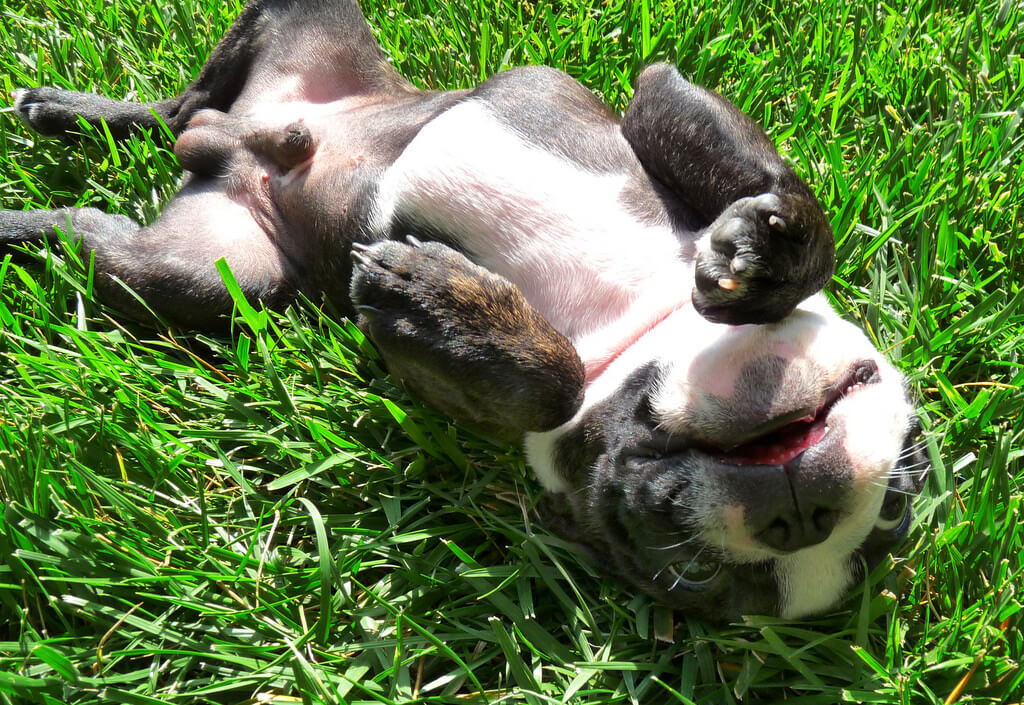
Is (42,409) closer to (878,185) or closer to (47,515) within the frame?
(47,515)

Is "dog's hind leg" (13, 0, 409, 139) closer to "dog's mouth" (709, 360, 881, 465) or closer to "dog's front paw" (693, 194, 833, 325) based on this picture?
"dog's front paw" (693, 194, 833, 325)

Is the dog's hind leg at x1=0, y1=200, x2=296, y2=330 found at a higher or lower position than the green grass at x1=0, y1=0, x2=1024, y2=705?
higher

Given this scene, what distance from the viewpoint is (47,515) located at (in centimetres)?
275

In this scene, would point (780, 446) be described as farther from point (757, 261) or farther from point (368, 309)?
point (368, 309)

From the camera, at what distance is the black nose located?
2293 mm

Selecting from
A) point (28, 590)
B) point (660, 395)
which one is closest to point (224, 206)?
point (28, 590)

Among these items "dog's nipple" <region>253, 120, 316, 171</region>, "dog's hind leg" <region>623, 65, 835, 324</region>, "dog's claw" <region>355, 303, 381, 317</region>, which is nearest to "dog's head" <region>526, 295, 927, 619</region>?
"dog's hind leg" <region>623, 65, 835, 324</region>

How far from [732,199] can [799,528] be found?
114 centimetres

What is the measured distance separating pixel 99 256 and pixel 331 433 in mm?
1264

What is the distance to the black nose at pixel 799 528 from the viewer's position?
229 cm

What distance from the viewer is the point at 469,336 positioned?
8.82 feet

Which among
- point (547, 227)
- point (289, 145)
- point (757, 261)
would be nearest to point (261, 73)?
point (289, 145)

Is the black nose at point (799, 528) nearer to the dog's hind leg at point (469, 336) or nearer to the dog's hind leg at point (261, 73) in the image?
the dog's hind leg at point (469, 336)

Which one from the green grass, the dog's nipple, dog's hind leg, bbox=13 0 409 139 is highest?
dog's hind leg, bbox=13 0 409 139
